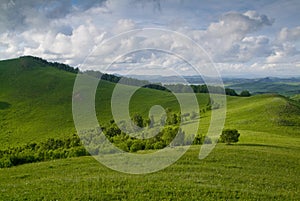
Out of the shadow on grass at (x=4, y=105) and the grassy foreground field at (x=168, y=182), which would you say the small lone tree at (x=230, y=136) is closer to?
the grassy foreground field at (x=168, y=182)

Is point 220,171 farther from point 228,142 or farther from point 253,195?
point 228,142

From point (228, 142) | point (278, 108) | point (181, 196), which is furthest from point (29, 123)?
point (181, 196)

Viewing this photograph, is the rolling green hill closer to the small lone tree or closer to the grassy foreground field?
the small lone tree

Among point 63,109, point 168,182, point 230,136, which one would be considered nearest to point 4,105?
point 63,109

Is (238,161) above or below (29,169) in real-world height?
below

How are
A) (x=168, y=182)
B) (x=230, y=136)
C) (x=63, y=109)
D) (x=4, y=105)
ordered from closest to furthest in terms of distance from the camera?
(x=168, y=182)
(x=230, y=136)
(x=63, y=109)
(x=4, y=105)

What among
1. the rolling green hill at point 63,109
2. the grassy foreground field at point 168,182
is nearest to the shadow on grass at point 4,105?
the rolling green hill at point 63,109

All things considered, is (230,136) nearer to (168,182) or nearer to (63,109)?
(168,182)

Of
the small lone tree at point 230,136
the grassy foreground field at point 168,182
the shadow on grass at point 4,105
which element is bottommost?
the small lone tree at point 230,136

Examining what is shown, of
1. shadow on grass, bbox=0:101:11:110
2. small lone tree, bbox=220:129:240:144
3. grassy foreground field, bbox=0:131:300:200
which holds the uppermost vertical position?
shadow on grass, bbox=0:101:11:110

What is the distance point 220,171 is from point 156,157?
7.91m

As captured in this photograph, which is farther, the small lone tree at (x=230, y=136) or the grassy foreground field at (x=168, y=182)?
Result: the small lone tree at (x=230, y=136)

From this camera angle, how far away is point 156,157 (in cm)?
3253

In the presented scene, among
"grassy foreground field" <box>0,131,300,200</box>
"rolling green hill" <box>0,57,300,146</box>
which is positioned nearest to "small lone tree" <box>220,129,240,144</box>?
"grassy foreground field" <box>0,131,300,200</box>
